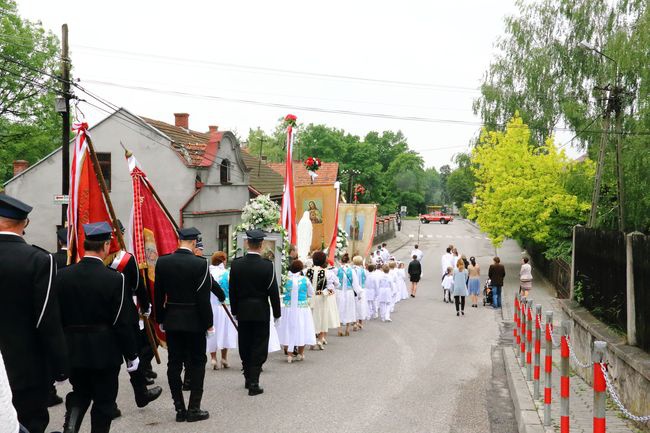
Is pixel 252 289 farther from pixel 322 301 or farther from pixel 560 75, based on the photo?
pixel 560 75

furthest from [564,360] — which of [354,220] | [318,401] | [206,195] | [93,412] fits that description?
[206,195]

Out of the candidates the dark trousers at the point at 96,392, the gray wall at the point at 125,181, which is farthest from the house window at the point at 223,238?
the dark trousers at the point at 96,392

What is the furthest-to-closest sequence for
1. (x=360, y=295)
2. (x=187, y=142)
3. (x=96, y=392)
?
(x=187, y=142)
(x=360, y=295)
(x=96, y=392)

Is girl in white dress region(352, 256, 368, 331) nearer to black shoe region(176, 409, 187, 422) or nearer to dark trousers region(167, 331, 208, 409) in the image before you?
dark trousers region(167, 331, 208, 409)

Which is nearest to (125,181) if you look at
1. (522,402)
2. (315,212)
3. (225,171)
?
(225,171)

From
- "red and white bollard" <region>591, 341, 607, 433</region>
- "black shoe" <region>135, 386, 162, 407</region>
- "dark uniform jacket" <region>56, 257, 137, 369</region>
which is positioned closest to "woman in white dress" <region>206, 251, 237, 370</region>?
"black shoe" <region>135, 386, 162, 407</region>

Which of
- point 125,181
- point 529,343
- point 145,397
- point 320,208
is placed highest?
point 125,181

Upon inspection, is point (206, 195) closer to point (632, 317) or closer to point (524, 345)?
point (524, 345)

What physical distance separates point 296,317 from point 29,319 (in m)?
7.80

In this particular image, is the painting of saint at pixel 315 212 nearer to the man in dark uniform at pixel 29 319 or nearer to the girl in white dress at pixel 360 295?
the girl in white dress at pixel 360 295

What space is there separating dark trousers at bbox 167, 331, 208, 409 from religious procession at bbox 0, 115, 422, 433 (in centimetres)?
1

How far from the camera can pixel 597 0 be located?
38.5 metres

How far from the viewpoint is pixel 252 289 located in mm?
9797

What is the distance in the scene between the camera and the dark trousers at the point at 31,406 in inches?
194
